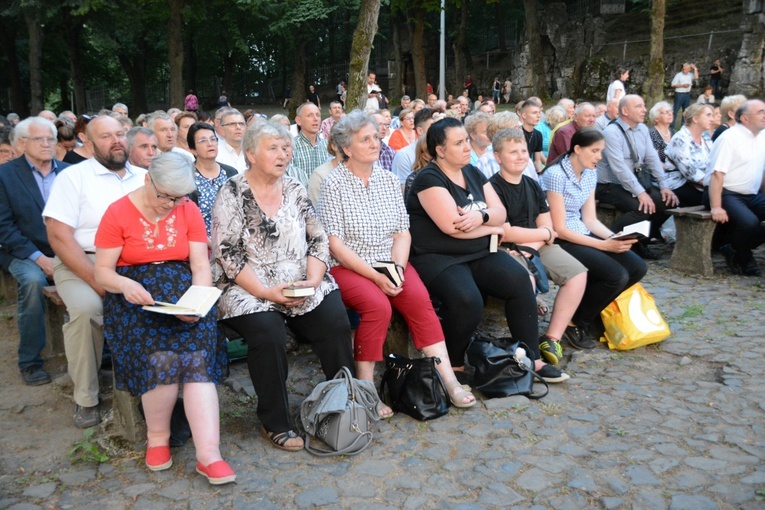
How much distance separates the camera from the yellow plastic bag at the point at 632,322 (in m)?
5.20

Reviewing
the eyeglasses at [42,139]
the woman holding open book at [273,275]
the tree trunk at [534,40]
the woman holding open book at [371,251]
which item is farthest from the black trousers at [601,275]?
the tree trunk at [534,40]

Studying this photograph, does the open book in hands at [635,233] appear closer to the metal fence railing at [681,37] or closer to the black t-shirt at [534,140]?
the black t-shirt at [534,140]

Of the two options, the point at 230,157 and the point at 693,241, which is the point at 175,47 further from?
the point at 693,241

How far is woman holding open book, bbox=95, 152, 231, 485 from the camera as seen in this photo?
3518mm

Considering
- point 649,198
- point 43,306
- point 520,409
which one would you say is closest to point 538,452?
point 520,409

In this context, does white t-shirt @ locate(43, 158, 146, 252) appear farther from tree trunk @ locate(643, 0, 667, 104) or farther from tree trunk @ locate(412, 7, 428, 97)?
tree trunk @ locate(412, 7, 428, 97)

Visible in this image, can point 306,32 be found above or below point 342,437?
above

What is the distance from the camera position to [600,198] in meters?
8.17

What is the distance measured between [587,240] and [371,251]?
1887 mm

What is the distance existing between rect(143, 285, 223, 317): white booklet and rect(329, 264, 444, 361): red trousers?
1.01m

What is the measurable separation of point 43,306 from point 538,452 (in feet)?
11.6

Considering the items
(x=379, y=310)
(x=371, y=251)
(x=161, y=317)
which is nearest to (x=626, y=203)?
(x=371, y=251)

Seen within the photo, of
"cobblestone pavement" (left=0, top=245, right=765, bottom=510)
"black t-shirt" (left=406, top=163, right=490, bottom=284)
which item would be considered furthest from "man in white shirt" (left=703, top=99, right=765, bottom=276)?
"black t-shirt" (left=406, top=163, right=490, bottom=284)

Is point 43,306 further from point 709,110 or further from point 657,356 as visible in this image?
point 709,110
